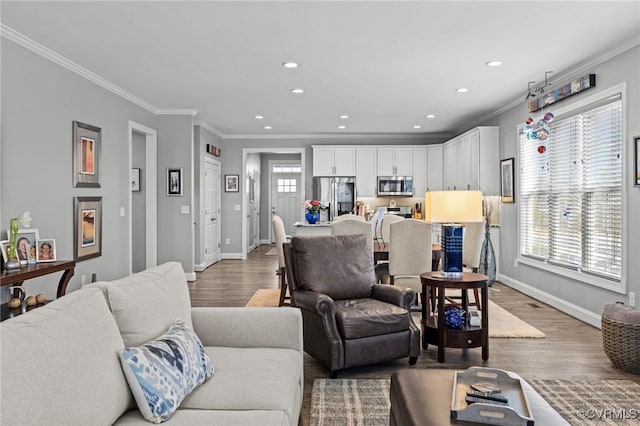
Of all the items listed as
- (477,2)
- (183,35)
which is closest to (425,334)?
(477,2)

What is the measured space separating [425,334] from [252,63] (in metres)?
2.98

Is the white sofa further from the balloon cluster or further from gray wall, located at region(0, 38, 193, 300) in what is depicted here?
the balloon cluster

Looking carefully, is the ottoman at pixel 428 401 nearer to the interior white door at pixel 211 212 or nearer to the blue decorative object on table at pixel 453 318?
the blue decorative object on table at pixel 453 318

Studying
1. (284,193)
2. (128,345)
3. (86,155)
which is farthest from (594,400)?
(284,193)

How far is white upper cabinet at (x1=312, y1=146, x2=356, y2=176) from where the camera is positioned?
9.32m

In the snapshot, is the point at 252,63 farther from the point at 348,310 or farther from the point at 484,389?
the point at 484,389

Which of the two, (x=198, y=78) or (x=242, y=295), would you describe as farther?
(x=242, y=295)

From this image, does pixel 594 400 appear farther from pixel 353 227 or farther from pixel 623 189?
pixel 353 227

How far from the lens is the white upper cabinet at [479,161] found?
7.01 metres

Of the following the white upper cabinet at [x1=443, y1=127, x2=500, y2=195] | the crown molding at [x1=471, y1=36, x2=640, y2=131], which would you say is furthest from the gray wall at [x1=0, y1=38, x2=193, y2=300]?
the crown molding at [x1=471, y1=36, x2=640, y2=131]

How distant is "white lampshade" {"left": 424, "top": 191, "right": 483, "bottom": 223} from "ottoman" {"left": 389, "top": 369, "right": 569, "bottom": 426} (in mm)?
1906

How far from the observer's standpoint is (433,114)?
24.3 ft

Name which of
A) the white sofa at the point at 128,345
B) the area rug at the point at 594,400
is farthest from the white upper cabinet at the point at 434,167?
the white sofa at the point at 128,345

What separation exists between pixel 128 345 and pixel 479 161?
249 inches
